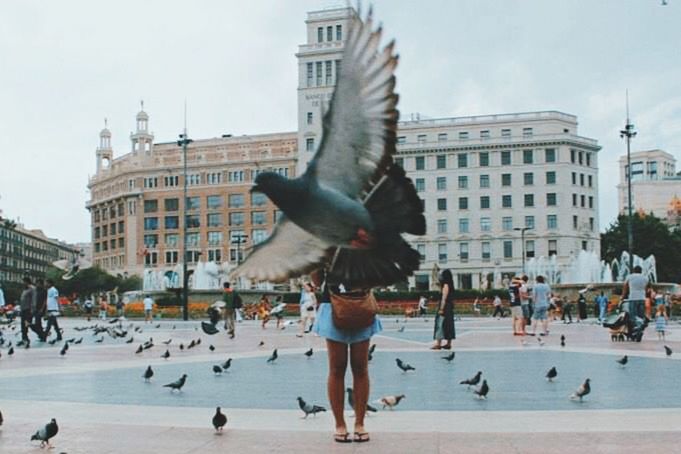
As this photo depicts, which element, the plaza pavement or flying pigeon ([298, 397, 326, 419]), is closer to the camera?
the plaza pavement

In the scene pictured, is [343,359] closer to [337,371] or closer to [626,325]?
[337,371]

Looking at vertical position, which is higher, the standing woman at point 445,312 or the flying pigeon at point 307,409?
the standing woman at point 445,312

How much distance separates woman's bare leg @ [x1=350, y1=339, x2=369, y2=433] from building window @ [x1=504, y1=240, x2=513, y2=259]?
9012 centimetres

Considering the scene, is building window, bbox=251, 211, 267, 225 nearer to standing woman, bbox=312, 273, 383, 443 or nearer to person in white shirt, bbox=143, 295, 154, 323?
person in white shirt, bbox=143, 295, 154, 323

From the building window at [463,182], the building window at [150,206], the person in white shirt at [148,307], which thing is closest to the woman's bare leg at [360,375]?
the person in white shirt at [148,307]

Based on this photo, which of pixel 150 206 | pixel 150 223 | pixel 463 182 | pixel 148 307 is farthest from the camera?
pixel 150 206

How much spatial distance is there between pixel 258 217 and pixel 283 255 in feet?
361

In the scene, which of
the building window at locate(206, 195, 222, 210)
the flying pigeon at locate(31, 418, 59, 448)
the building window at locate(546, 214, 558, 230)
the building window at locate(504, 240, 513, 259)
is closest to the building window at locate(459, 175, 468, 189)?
the building window at locate(504, 240, 513, 259)

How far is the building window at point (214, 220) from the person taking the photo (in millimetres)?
115375

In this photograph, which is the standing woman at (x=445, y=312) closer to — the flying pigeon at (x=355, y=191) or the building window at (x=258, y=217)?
the flying pigeon at (x=355, y=191)

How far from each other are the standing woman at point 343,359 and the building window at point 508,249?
90.1 metres

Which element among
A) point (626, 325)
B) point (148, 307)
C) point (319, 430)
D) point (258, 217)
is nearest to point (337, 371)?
point (319, 430)

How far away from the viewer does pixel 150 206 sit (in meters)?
120

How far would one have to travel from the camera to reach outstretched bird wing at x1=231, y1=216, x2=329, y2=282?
3.45m
